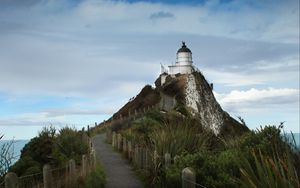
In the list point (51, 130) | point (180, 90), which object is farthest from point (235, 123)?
point (51, 130)

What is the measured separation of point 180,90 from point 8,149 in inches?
2584

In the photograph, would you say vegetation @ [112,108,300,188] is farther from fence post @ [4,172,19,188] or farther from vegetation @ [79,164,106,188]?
fence post @ [4,172,19,188]

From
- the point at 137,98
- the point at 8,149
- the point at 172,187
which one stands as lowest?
the point at 172,187

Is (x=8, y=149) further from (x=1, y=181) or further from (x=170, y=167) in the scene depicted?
A: (x=170, y=167)

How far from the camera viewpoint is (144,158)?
65.9 feet

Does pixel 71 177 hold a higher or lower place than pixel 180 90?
lower

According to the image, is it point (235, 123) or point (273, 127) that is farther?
point (235, 123)

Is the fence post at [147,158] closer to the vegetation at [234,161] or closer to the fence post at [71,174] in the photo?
the vegetation at [234,161]

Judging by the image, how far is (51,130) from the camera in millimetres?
21719

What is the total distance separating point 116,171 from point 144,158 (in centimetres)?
208

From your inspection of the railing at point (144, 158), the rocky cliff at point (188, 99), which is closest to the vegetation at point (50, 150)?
the railing at point (144, 158)

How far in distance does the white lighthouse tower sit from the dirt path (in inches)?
1996

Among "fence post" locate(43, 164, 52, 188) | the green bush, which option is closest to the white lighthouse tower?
the green bush

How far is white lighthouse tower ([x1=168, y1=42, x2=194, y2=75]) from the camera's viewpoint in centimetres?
8219
